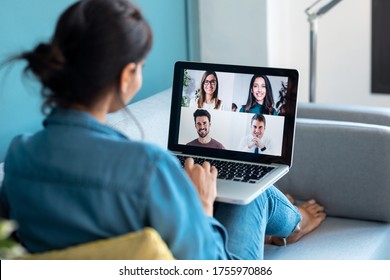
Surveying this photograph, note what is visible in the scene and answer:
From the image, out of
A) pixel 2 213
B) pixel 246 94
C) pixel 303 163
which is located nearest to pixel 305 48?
pixel 303 163

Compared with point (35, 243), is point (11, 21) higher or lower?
higher

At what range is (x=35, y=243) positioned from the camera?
1.34 metres

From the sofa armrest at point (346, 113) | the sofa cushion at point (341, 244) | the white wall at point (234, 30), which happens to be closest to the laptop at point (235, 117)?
the sofa cushion at point (341, 244)

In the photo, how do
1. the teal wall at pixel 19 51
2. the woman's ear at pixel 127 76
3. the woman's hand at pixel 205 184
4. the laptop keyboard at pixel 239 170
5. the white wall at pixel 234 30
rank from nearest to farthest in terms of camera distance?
the woman's ear at pixel 127 76, the woman's hand at pixel 205 184, the laptop keyboard at pixel 239 170, the teal wall at pixel 19 51, the white wall at pixel 234 30

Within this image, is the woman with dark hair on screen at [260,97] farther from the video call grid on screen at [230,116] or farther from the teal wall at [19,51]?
the teal wall at [19,51]

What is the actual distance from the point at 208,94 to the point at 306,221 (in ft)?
1.69

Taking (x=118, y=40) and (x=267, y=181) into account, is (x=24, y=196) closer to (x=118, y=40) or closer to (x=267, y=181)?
(x=118, y=40)

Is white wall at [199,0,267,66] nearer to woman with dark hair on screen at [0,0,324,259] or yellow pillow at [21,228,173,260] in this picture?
woman with dark hair on screen at [0,0,324,259]

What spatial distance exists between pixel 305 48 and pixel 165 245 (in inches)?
87.0

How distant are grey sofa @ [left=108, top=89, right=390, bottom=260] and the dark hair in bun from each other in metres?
0.76

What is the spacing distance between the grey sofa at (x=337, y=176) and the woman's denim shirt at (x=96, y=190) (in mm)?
773

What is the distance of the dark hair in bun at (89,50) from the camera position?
4.16 feet

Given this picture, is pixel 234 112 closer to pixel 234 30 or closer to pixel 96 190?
pixel 96 190

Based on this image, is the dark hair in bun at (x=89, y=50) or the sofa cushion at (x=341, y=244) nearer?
the dark hair in bun at (x=89, y=50)
